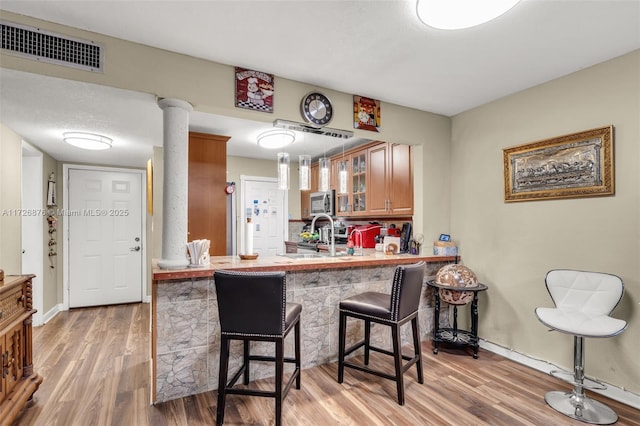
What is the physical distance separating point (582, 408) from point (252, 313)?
2210 mm

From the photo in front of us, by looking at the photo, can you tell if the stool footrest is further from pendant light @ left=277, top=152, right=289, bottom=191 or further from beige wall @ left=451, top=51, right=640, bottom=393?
pendant light @ left=277, top=152, right=289, bottom=191

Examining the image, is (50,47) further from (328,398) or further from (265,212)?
(265,212)

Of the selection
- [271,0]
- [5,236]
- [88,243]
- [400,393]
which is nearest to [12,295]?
[5,236]

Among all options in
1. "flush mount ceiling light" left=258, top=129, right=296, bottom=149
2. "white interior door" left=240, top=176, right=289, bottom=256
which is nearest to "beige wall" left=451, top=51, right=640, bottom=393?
"flush mount ceiling light" left=258, top=129, right=296, bottom=149

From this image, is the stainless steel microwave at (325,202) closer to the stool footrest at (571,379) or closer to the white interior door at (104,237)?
the white interior door at (104,237)

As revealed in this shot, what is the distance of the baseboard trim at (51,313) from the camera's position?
4109 millimetres

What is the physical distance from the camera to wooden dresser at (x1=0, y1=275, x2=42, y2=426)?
1897 millimetres

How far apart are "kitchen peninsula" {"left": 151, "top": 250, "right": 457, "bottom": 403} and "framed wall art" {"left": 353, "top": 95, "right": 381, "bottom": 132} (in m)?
1.25

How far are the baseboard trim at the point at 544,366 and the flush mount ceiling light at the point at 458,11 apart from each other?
8.61ft

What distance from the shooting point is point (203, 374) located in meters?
→ 2.31

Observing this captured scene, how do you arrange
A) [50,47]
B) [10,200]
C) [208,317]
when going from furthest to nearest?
[10,200] → [208,317] → [50,47]

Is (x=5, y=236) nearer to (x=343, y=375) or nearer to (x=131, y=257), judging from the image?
(x=131, y=257)

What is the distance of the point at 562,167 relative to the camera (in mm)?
2562

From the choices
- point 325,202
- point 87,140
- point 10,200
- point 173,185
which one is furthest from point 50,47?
point 325,202
